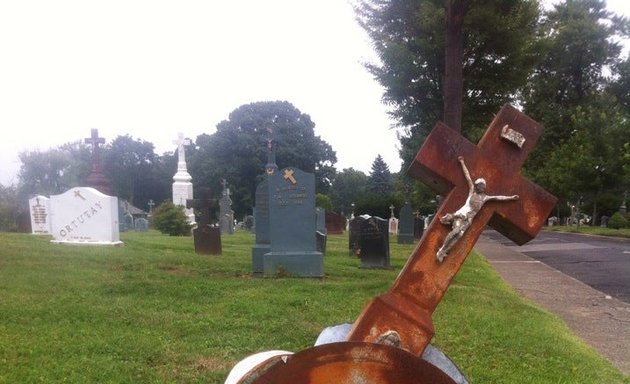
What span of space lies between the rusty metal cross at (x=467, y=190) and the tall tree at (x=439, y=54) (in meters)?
9.20

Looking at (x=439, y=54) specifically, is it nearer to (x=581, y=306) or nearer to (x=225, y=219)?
(x=581, y=306)

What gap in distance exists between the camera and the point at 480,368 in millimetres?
4809

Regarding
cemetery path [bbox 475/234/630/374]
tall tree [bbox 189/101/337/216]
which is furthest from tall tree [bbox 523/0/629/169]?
cemetery path [bbox 475/234/630/374]

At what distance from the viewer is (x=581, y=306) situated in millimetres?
9062

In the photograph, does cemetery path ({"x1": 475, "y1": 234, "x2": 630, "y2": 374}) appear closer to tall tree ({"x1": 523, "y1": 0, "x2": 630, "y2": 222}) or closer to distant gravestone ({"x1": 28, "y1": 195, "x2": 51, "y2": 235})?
distant gravestone ({"x1": 28, "y1": 195, "x2": 51, "y2": 235})

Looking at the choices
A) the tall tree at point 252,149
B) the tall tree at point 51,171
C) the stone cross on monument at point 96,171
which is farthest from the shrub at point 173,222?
the tall tree at point 51,171

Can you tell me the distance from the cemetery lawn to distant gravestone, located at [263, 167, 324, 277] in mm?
510

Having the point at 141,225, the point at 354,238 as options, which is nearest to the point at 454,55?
the point at 354,238

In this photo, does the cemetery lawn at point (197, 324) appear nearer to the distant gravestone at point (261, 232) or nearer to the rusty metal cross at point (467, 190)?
the distant gravestone at point (261, 232)

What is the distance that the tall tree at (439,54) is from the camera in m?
12.8

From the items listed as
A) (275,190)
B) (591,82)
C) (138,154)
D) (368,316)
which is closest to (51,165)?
(138,154)

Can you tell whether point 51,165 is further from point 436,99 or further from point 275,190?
point 275,190

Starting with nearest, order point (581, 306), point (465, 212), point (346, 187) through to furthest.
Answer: point (465, 212) → point (581, 306) → point (346, 187)

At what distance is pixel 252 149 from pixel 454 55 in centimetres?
4068
